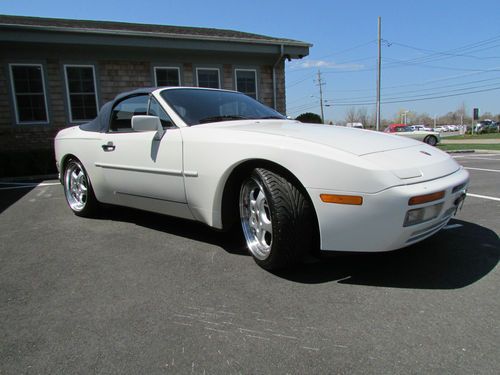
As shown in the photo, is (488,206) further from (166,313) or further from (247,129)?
(166,313)

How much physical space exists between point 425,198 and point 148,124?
2.27 metres

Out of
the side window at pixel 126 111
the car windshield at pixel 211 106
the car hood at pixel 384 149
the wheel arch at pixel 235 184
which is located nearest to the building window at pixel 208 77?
the side window at pixel 126 111

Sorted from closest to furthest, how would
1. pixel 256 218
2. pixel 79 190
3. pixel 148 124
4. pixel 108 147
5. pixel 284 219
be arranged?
1. pixel 284 219
2. pixel 256 218
3. pixel 148 124
4. pixel 108 147
5. pixel 79 190

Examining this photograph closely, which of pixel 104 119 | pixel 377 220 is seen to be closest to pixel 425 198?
pixel 377 220

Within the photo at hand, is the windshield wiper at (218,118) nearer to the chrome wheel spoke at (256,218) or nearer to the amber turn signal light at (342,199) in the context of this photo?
the chrome wheel spoke at (256,218)

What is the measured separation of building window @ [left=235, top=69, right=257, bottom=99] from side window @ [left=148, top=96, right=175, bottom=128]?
33.4 ft

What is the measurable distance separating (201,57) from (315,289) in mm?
11832

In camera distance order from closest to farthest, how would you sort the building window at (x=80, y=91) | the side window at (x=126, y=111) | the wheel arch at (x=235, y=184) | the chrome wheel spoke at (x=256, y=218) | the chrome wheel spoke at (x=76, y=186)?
the wheel arch at (x=235, y=184)
the chrome wheel spoke at (x=256, y=218)
the side window at (x=126, y=111)
the chrome wheel spoke at (x=76, y=186)
the building window at (x=80, y=91)

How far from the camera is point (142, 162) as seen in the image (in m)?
3.47

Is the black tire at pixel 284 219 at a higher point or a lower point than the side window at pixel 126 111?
lower

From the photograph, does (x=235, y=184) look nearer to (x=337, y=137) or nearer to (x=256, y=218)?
(x=256, y=218)

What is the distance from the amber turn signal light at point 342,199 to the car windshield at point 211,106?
4.83 feet

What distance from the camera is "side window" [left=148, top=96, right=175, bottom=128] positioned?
3.39m

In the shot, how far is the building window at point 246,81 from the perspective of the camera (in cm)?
1350
